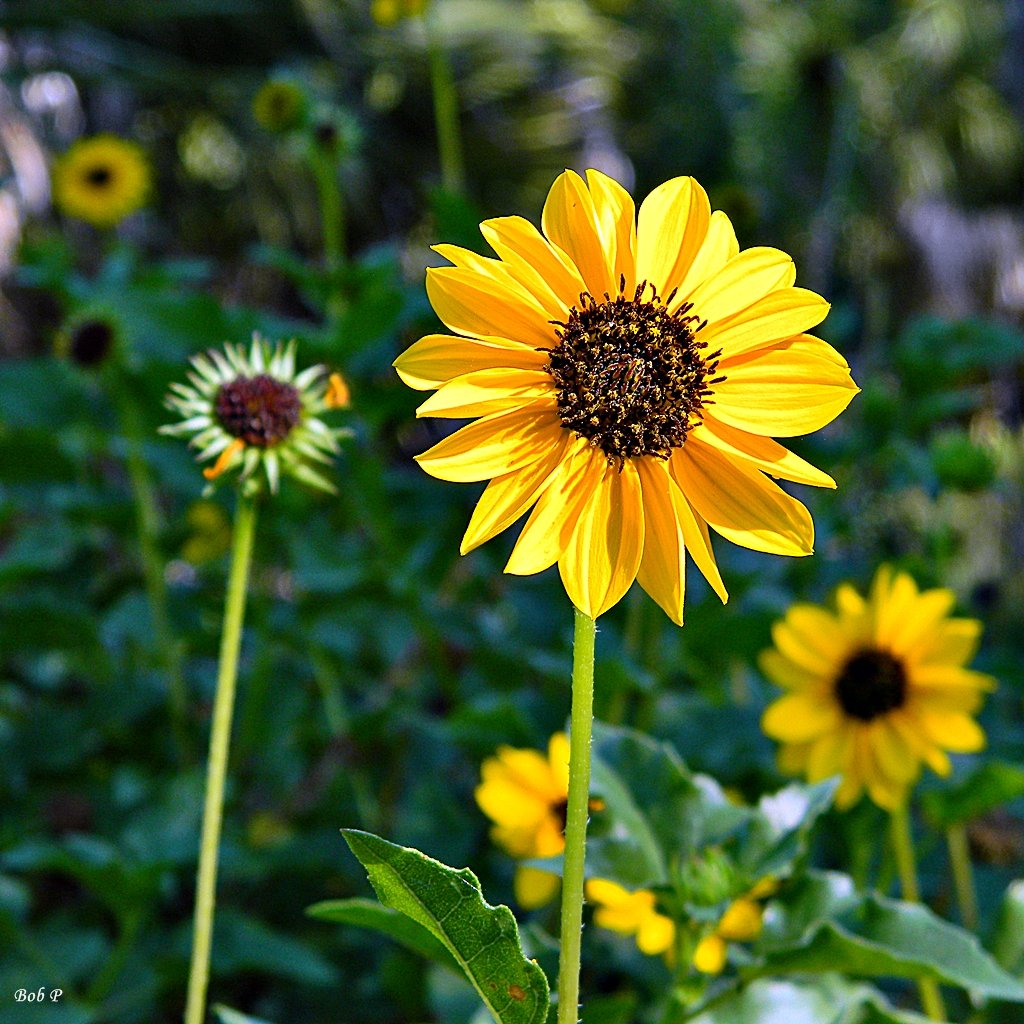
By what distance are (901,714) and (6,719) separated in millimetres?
1384

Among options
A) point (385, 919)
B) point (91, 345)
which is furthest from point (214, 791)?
point (91, 345)

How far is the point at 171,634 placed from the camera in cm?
181

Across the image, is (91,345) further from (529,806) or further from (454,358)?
(454,358)

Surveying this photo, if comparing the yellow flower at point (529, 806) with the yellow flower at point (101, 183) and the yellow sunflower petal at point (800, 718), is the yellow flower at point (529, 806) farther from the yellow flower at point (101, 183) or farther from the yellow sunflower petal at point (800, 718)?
the yellow flower at point (101, 183)

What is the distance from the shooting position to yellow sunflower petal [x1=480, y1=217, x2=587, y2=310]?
80 centimetres

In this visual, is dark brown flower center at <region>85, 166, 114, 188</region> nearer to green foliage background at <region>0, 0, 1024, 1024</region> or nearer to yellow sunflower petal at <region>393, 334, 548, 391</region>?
green foliage background at <region>0, 0, 1024, 1024</region>

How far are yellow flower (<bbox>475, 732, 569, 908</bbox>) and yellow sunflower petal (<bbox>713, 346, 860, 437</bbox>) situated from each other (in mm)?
525

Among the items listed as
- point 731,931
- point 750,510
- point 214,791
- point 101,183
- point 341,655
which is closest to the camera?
point 750,510

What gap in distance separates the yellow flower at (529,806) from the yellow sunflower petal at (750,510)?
0.49 metres

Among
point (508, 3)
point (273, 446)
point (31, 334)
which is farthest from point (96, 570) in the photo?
point (508, 3)

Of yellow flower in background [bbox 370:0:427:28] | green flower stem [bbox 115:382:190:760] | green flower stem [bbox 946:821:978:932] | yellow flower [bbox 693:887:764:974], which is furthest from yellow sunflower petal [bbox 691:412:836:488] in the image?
yellow flower in background [bbox 370:0:427:28]

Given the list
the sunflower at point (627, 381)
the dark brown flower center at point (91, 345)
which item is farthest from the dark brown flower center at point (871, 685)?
the dark brown flower center at point (91, 345)

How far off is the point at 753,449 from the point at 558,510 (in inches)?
5.7

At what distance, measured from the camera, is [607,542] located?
2.68 feet
